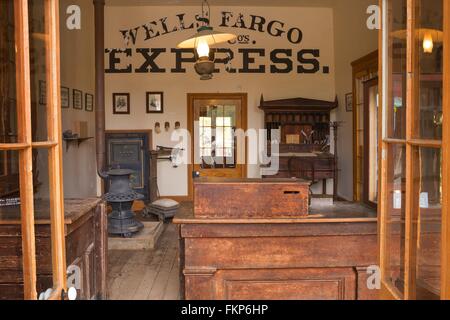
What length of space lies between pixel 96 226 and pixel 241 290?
1058 mm

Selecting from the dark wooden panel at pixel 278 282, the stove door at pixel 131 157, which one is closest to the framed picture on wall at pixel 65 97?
the stove door at pixel 131 157

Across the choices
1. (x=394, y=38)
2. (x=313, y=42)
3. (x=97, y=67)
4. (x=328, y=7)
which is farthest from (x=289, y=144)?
(x=394, y=38)

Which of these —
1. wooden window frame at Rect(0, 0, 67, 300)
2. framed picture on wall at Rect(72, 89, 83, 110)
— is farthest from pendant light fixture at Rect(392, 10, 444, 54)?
framed picture on wall at Rect(72, 89, 83, 110)

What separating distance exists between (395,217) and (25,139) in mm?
1409

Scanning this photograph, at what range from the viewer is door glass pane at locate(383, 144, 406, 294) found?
1771 millimetres

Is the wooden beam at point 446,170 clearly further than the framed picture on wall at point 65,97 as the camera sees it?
No

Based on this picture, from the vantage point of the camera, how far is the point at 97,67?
6.55 meters

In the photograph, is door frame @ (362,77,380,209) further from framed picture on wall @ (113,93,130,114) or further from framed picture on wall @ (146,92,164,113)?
framed picture on wall @ (113,93,130,114)

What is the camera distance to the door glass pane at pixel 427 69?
1596mm

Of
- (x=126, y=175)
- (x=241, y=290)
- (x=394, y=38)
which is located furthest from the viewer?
(x=126, y=175)

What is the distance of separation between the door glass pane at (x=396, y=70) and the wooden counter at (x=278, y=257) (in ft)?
3.40

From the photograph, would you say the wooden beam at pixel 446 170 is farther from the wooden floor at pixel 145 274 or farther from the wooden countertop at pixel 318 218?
the wooden floor at pixel 145 274

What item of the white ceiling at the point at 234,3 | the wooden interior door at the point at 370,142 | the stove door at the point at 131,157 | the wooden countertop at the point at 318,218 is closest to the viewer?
the wooden countertop at the point at 318,218

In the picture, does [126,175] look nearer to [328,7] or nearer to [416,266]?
[416,266]
